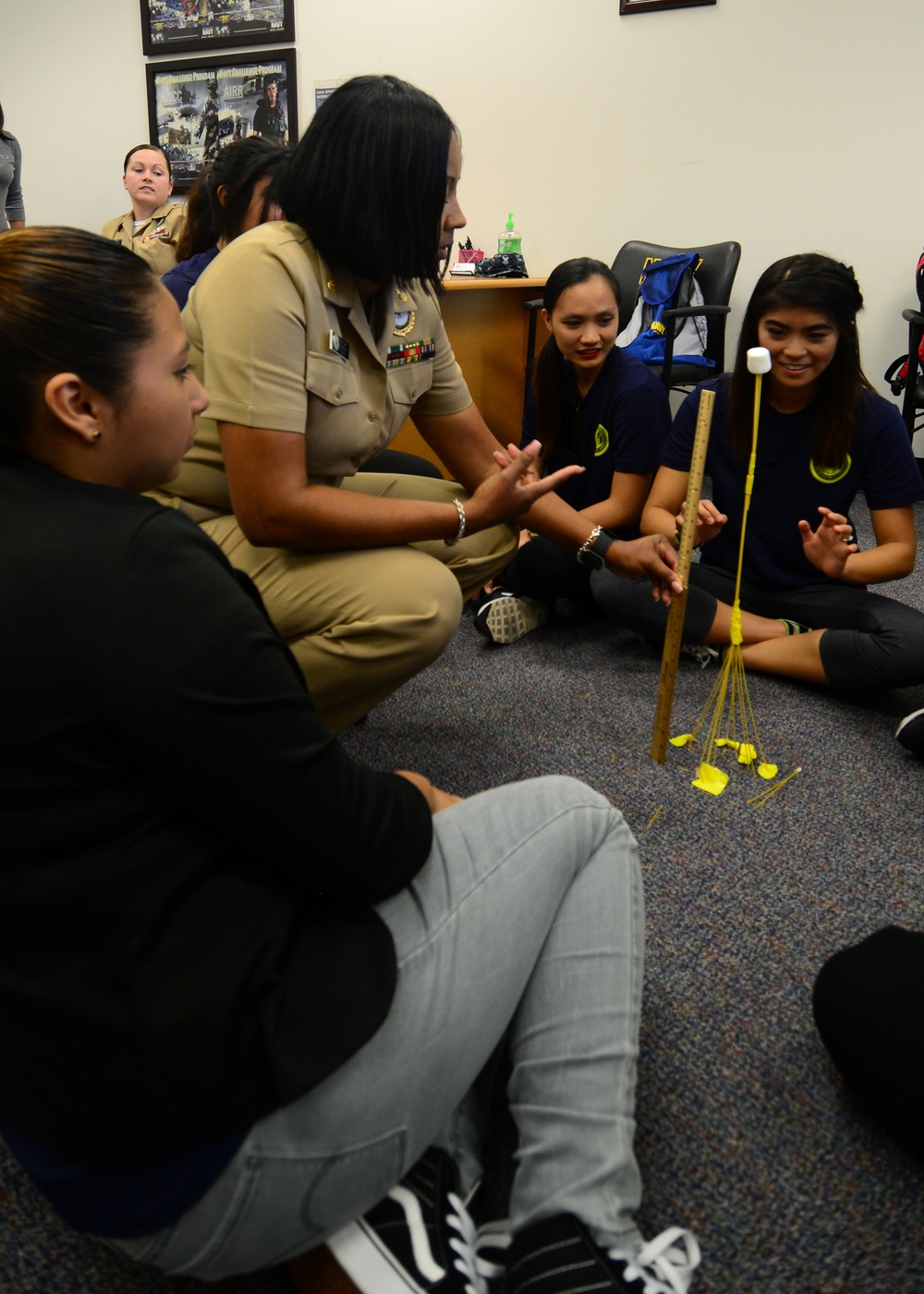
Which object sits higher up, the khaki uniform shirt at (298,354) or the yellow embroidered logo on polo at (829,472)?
the khaki uniform shirt at (298,354)

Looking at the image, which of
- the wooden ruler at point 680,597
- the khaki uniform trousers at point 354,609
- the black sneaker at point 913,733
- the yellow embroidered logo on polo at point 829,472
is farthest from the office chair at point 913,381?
the khaki uniform trousers at point 354,609

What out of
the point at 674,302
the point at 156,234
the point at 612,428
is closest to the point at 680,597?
the point at 612,428

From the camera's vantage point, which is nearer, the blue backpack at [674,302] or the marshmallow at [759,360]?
the marshmallow at [759,360]

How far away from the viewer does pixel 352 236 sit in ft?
4.39

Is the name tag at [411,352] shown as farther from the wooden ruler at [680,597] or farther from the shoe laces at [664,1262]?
the shoe laces at [664,1262]

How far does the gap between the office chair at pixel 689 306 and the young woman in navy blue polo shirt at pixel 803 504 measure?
4.32ft

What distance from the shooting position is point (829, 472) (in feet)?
6.32

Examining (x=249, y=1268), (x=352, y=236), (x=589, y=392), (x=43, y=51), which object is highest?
(x=43, y=51)

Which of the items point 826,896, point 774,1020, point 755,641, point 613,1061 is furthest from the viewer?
point 755,641

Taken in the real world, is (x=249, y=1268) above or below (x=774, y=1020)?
above

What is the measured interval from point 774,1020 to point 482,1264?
0.49 metres

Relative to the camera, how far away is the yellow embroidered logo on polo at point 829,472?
1912 mm

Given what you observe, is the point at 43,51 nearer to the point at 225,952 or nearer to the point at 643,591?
the point at 643,591

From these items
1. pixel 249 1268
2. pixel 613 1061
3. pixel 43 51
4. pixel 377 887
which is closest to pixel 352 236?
pixel 377 887
